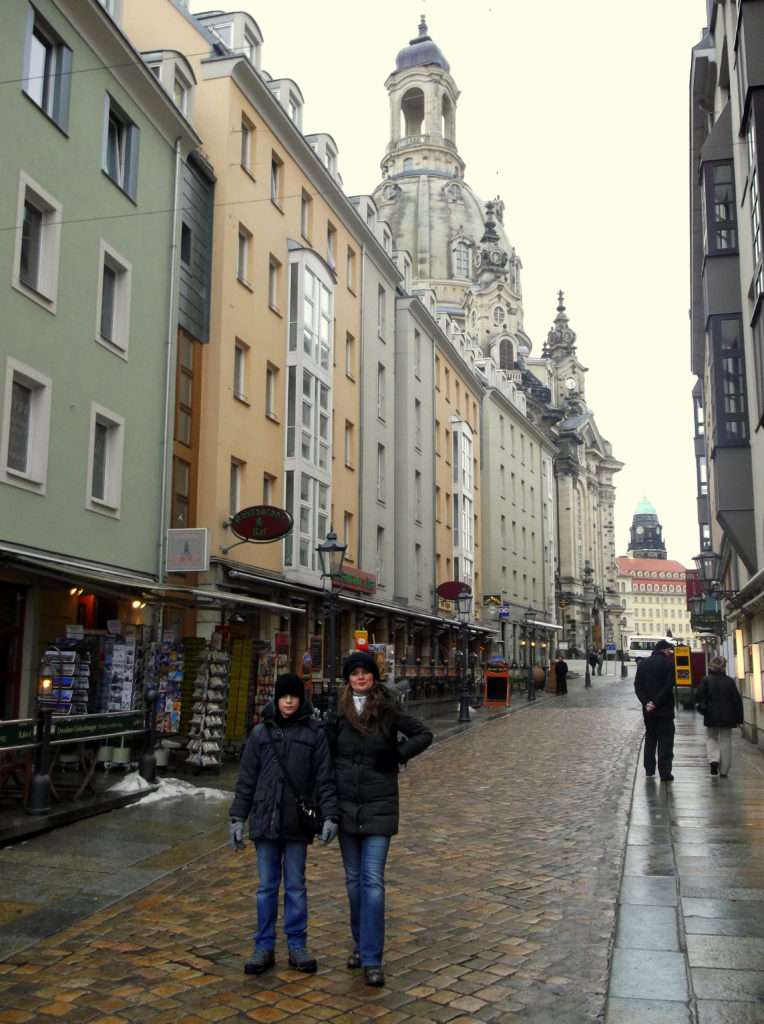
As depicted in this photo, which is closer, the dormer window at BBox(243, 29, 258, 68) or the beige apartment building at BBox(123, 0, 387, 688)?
the beige apartment building at BBox(123, 0, 387, 688)

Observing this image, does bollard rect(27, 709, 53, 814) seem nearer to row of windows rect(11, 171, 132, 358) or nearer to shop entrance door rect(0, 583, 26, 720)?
shop entrance door rect(0, 583, 26, 720)

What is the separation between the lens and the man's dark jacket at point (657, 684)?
13.9 metres

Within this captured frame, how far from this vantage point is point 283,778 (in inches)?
231

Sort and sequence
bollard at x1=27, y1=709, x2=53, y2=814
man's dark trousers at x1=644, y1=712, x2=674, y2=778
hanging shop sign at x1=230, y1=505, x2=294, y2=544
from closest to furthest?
bollard at x1=27, y1=709, x2=53, y2=814
man's dark trousers at x1=644, y1=712, x2=674, y2=778
hanging shop sign at x1=230, y1=505, x2=294, y2=544

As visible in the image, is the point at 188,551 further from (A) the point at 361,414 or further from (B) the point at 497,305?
(B) the point at 497,305

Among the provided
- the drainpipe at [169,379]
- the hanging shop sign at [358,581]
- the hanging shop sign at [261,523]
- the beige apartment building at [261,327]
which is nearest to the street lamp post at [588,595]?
the hanging shop sign at [358,581]

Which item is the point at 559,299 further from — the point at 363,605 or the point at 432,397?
the point at 363,605

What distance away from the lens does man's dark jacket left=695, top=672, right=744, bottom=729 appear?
1463cm

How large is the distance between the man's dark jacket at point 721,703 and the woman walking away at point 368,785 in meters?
9.85

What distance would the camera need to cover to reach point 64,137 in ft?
55.0

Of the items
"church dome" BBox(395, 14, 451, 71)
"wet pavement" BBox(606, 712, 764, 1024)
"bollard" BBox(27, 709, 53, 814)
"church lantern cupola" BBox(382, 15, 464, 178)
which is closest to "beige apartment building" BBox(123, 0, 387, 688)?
"bollard" BBox(27, 709, 53, 814)

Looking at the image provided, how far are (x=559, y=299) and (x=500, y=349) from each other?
84.9 feet

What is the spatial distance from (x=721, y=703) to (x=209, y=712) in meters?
7.63

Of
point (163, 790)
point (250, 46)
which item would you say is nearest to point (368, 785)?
point (163, 790)
